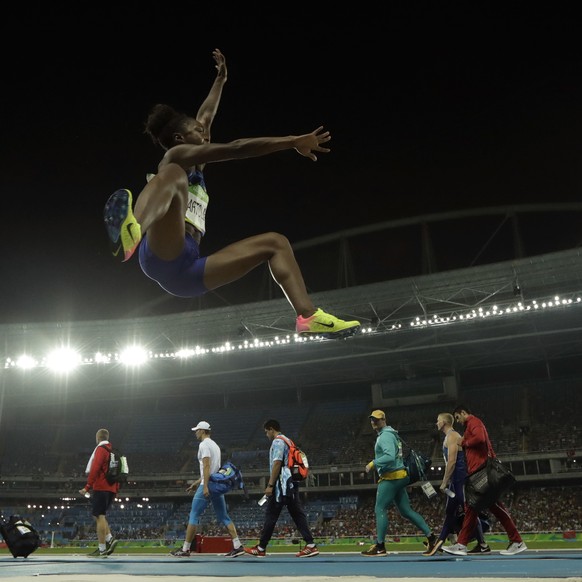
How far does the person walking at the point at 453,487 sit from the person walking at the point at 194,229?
154 inches

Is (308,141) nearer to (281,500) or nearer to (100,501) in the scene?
(281,500)

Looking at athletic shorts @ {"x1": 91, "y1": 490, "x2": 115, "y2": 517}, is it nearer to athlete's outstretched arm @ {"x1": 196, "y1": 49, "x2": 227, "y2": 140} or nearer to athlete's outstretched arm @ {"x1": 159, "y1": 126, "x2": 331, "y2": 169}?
athlete's outstretched arm @ {"x1": 196, "y1": 49, "x2": 227, "y2": 140}

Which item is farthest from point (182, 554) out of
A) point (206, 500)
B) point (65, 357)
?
point (65, 357)

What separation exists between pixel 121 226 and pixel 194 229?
946 millimetres

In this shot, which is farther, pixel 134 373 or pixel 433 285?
pixel 134 373

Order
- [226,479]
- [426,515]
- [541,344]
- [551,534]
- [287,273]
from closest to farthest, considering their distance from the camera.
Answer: [287,273] → [226,479] → [551,534] → [426,515] → [541,344]

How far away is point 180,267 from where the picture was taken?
11.7 feet

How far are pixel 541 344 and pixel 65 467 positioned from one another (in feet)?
85.9

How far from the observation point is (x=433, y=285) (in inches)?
851

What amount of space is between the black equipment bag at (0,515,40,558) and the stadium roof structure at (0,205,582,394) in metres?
16.0

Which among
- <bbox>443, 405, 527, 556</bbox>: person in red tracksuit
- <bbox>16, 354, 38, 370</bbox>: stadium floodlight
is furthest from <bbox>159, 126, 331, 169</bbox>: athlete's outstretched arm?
<bbox>16, 354, 38, 370</bbox>: stadium floodlight

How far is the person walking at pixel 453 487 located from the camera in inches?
265

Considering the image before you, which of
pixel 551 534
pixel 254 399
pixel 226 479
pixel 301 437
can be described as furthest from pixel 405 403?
pixel 226 479

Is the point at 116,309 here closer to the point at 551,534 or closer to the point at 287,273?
the point at 551,534
